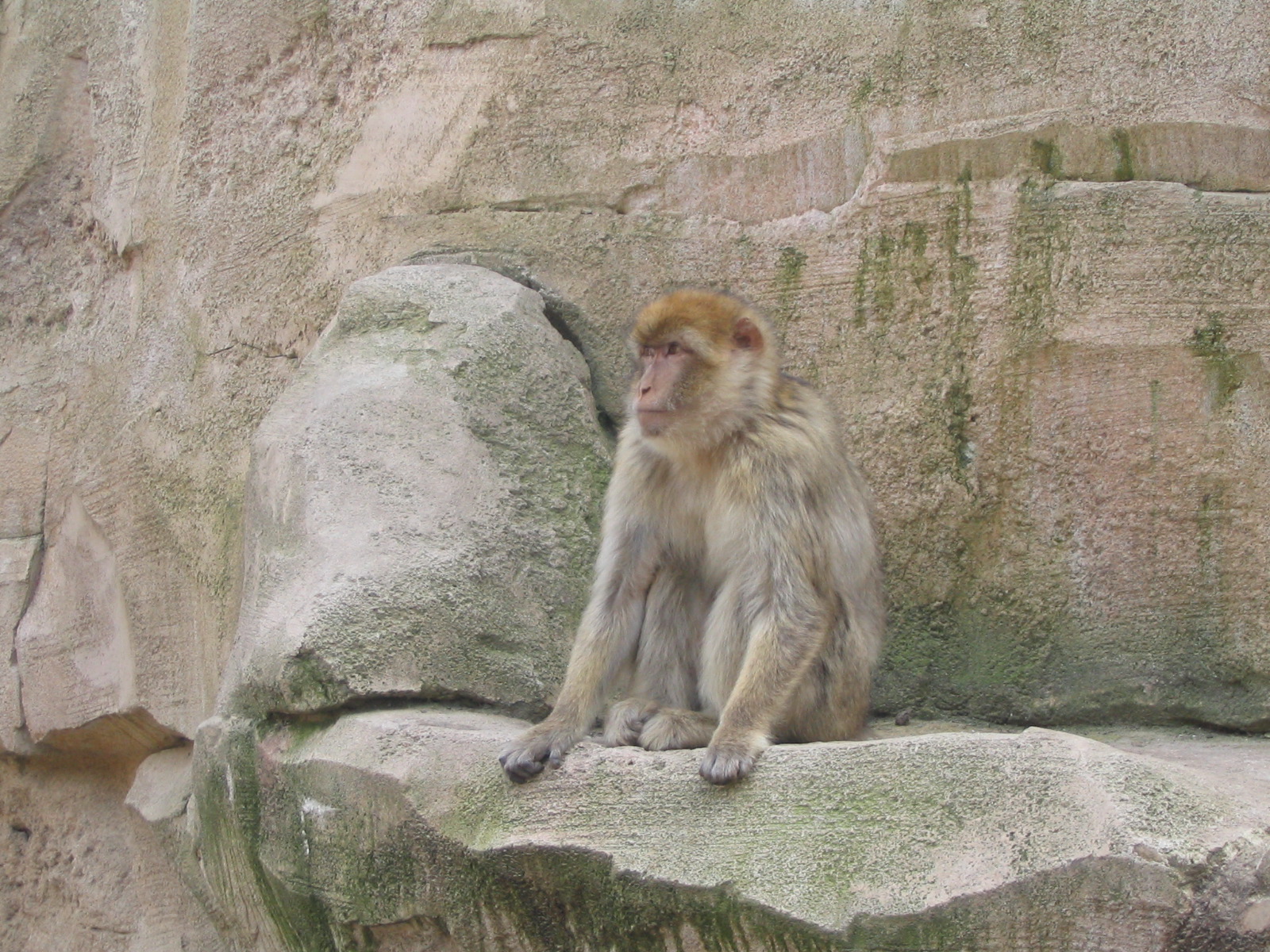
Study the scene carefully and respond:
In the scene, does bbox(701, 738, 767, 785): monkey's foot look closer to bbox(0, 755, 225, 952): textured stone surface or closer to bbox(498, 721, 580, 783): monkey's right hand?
bbox(498, 721, 580, 783): monkey's right hand

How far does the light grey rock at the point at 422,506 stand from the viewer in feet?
13.6

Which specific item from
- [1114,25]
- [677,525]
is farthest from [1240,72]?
[677,525]

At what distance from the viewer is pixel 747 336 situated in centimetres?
418

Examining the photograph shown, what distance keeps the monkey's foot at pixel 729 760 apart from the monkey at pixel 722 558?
9.0 inches

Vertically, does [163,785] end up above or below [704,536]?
below

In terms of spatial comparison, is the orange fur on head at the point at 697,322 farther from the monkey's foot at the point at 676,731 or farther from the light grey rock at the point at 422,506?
the monkey's foot at the point at 676,731

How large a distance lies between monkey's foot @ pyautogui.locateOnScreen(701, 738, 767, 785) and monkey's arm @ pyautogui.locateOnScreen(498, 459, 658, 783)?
0.58 metres

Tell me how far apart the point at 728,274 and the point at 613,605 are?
1424 millimetres

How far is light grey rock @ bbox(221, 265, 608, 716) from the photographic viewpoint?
4137 millimetres

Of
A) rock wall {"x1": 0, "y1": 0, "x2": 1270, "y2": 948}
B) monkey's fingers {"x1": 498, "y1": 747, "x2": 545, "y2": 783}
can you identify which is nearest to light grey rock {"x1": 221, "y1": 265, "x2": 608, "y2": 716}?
rock wall {"x1": 0, "y1": 0, "x2": 1270, "y2": 948}

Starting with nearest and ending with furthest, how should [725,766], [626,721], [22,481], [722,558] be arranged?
1. [725,766]
2. [626,721]
3. [722,558]
4. [22,481]

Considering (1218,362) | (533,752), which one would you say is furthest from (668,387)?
(1218,362)

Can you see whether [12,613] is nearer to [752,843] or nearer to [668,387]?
[668,387]

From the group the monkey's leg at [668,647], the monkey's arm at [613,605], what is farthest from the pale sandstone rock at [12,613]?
the monkey's leg at [668,647]
